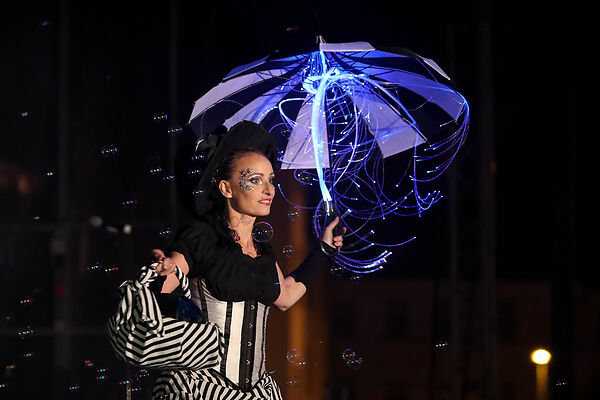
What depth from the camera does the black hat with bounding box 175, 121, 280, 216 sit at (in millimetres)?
2314

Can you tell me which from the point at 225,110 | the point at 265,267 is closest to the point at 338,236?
the point at 265,267

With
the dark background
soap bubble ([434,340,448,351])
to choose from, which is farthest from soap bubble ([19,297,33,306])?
soap bubble ([434,340,448,351])

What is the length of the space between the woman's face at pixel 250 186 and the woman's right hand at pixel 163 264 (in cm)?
36

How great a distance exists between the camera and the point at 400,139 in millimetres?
2639

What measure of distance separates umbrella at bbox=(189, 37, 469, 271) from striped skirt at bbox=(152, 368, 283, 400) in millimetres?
687

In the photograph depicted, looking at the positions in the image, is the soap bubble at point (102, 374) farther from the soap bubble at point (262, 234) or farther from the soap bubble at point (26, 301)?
the soap bubble at point (262, 234)

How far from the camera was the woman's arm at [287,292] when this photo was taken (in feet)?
8.01

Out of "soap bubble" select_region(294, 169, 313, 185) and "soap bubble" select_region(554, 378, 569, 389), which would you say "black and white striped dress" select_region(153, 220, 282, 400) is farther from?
"soap bubble" select_region(554, 378, 569, 389)

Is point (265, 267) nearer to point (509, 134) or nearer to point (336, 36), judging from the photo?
point (336, 36)

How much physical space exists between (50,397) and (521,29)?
413 cm

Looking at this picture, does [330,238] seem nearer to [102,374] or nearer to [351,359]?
[351,359]

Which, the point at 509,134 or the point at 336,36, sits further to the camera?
the point at 509,134

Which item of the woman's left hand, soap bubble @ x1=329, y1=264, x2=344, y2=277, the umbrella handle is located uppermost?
the umbrella handle

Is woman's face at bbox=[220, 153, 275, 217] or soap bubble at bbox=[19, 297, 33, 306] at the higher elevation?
woman's face at bbox=[220, 153, 275, 217]
